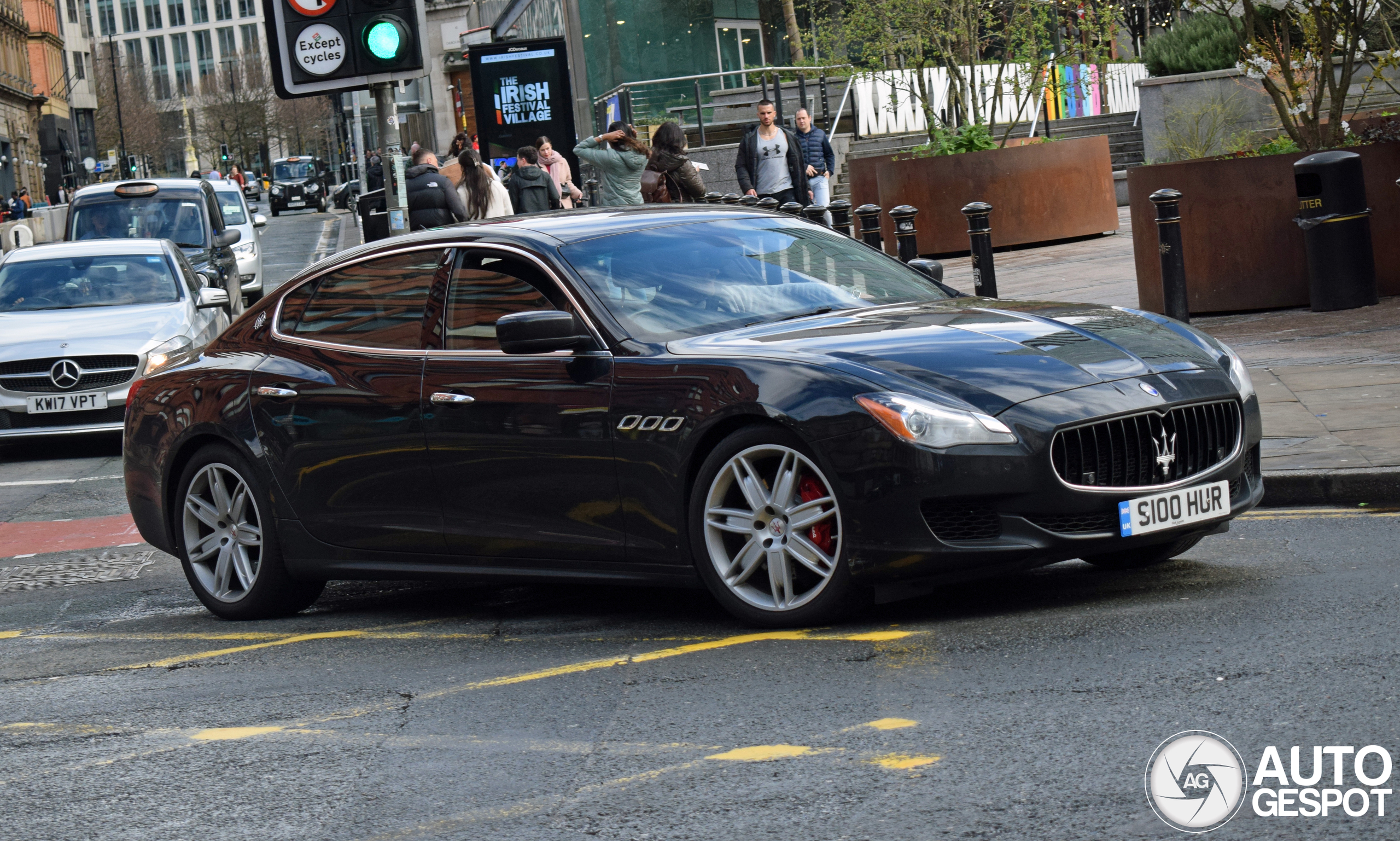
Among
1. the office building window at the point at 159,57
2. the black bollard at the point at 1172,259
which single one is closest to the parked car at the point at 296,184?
the black bollard at the point at 1172,259

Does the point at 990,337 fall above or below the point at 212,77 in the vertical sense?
below

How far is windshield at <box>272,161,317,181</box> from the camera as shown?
79.0m

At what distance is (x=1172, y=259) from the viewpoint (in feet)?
42.2

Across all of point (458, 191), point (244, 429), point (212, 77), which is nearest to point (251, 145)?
point (212, 77)

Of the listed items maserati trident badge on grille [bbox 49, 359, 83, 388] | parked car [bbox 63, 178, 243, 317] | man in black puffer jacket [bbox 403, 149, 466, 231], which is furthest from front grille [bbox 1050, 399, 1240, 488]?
parked car [bbox 63, 178, 243, 317]

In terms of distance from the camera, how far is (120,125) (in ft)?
351

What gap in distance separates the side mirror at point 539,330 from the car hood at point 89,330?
8864 millimetres

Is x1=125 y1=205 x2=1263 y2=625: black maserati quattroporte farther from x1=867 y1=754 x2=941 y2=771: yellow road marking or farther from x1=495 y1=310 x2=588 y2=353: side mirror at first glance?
x1=867 y1=754 x2=941 y2=771: yellow road marking

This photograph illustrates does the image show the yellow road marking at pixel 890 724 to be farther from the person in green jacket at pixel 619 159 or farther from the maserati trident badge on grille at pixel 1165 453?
the person in green jacket at pixel 619 159

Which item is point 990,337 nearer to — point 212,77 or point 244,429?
point 244,429

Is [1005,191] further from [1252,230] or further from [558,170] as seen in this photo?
[1252,230]

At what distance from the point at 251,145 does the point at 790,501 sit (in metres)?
129

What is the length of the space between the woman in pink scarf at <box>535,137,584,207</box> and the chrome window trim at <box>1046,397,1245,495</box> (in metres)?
15.9

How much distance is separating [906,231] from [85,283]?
6970mm
